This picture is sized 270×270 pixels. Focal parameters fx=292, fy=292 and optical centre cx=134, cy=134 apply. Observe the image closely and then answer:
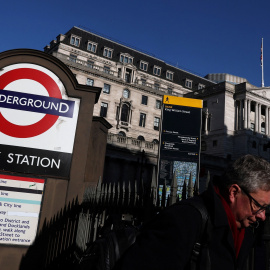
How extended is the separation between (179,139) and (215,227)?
15.9m

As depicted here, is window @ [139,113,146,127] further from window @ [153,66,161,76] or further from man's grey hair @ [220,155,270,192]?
man's grey hair @ [220,155,270,192]

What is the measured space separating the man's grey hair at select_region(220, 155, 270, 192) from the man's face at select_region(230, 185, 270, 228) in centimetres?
4

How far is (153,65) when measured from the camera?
67.9 m

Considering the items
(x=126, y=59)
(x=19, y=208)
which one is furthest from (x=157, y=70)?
(x=19, y=208)

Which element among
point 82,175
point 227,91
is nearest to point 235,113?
point 227,91

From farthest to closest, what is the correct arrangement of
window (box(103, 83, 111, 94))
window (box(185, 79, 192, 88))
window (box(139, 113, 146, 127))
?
window (box(185, 79, 192, 88)) < window (box(139, 113, 146, 127)) < window (box(103, 83, 111, 94))

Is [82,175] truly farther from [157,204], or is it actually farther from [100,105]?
[100,105]

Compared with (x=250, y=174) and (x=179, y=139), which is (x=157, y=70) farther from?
(x=250, y=174)

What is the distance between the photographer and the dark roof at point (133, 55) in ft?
194

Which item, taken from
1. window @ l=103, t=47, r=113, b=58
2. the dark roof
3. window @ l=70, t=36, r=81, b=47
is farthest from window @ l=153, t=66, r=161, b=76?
window @ l=70, t=36, r=81, b=47

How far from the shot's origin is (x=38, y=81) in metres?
6.41

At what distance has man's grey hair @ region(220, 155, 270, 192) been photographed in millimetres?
2012


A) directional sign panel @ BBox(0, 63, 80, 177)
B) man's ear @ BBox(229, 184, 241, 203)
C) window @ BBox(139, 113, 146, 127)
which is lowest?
man's ear @ BBox(229, 184, 241, 203)

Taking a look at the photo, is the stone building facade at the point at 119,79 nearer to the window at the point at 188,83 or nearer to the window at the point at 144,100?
the window at the point at 144,100
